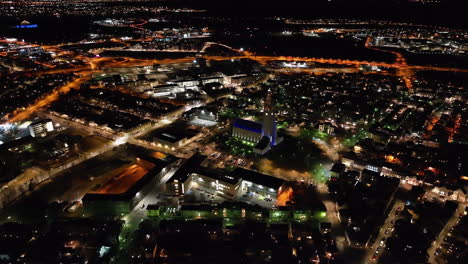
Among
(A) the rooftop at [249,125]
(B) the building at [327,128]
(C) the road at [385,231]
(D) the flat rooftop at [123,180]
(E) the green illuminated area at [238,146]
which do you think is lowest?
(D) the flat rooftop at [123,180]

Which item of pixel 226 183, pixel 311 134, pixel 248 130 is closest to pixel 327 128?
pixel 311 134

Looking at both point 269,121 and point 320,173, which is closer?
point 320,173

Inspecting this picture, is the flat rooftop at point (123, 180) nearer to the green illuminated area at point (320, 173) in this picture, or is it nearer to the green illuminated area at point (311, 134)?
the green illuminated area at point (320, 173)

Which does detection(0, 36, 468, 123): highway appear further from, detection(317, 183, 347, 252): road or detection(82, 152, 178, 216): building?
detection(317, 183, 347, 252): road

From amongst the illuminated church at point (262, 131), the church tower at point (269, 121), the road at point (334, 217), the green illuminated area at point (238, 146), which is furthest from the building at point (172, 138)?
the road at point (334, 217)

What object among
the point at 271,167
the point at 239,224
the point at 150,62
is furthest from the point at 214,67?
the point at 239,224

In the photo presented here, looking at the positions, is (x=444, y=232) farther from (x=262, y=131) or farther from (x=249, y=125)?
(x=249, y=125)
